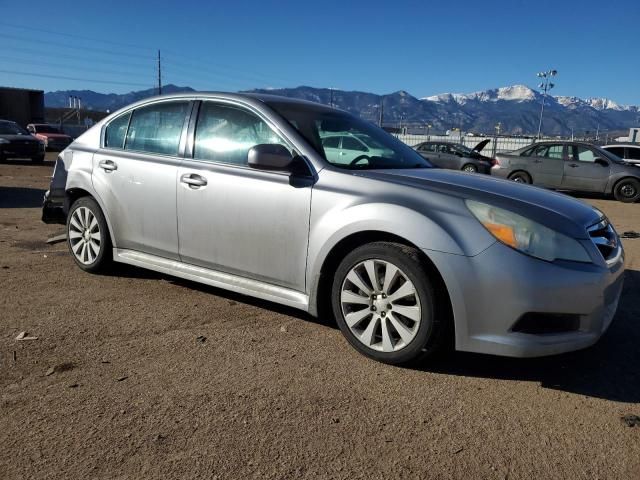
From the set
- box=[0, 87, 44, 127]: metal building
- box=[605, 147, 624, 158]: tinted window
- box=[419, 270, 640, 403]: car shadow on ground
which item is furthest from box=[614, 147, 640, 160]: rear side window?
box=[0, 87, 44, 127]: metal building

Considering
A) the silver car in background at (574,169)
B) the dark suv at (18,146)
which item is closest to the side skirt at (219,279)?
the silver car in background at (574,169)

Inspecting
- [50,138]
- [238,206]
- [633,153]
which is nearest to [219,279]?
[238,206]

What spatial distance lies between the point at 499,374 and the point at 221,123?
258 centimetres

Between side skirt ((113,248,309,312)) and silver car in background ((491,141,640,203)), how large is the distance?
12286 mm

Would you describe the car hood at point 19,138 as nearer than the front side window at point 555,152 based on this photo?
No

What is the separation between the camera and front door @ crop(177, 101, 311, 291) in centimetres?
349

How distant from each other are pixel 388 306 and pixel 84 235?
10.1 feet

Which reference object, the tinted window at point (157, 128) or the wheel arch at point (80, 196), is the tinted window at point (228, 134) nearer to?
the tinted window at point (157, 128)

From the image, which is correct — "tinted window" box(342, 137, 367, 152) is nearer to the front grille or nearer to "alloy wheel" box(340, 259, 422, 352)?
"alloy wheel" box(340, 259, 422, 352)

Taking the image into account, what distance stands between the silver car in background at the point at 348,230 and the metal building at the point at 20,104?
43611mm

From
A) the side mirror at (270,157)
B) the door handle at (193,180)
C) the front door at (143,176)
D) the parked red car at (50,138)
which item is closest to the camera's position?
the side mirror at (270,157)

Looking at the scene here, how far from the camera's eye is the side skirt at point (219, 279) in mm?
3553

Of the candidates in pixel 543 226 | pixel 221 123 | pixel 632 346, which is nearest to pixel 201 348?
pixel 221 123

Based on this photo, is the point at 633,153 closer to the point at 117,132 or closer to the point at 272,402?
the point at 117,132
